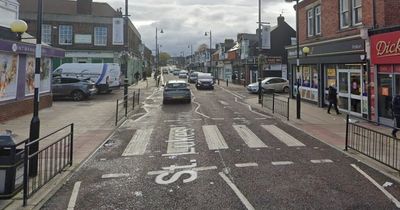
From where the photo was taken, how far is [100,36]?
45688 mm

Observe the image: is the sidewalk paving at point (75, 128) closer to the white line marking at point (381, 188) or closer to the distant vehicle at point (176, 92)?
the distant vehicle at point (176, 92)

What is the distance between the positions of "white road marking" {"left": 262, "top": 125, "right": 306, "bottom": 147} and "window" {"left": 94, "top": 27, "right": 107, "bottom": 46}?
34163mm

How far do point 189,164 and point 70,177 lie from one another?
2.73 metres

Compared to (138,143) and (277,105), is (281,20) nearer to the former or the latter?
(277,105)

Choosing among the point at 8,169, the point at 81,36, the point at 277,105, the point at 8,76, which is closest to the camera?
the point at 8,169

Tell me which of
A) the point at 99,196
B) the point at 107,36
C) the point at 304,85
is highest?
the point at 107,36

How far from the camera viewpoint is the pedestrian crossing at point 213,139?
1130cm

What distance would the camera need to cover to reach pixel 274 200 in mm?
6742

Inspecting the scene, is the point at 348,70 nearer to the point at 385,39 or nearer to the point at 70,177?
the point at 385,39

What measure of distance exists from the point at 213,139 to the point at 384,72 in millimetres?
8305

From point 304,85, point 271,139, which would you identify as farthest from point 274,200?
point 304,85

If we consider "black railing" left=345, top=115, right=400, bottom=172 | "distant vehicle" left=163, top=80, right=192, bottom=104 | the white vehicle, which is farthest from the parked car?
"black railing" left=345, top=115, right=400, bottom=172

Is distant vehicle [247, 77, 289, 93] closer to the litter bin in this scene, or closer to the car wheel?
the car wheel

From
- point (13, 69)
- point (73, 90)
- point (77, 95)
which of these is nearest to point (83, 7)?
point (73, 90)
